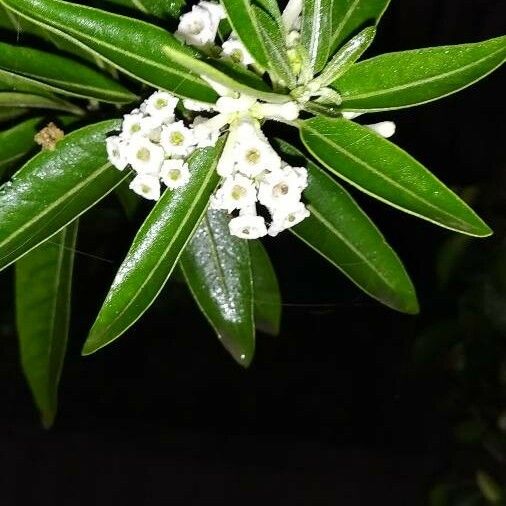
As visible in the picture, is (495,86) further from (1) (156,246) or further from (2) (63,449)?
(2) (63,449)

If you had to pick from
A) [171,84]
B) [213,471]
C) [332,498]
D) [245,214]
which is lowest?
[332,498]

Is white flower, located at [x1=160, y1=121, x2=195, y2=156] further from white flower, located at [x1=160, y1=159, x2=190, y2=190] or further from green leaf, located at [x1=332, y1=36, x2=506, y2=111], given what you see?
green leaf, located at [x1=332, y1=36, x2=506, y2=111]

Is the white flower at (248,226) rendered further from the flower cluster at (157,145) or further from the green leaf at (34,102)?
the green leaf at (34,102)

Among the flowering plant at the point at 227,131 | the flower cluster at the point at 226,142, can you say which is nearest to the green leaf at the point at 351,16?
the flowering plant at the point at 227,131

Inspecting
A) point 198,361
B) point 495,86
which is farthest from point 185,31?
point 198,361

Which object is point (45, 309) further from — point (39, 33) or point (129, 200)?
point (39, 33)
